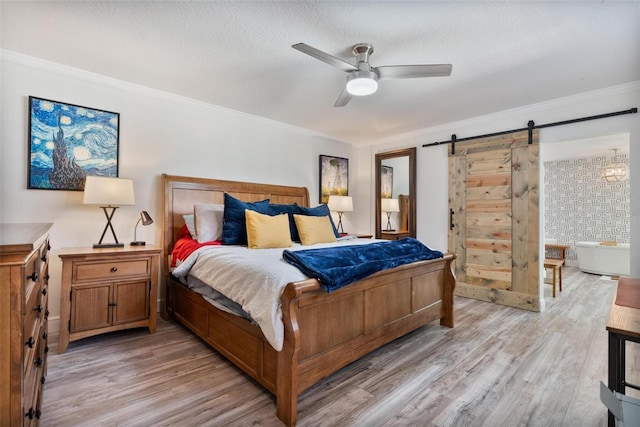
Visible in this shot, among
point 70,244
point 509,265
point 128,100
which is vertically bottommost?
point 509,265

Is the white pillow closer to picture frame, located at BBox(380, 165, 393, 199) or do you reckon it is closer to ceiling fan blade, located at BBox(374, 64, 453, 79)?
ceiling fan blade, located at BBox(374, 64, 453, 79)

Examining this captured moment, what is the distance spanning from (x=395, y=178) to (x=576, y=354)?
3.75m

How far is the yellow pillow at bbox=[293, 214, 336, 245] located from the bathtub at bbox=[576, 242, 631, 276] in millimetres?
5330

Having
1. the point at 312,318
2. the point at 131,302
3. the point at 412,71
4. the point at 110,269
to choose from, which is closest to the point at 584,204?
the point at 412,71

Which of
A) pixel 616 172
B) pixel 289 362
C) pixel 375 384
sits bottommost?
pixel 375 384

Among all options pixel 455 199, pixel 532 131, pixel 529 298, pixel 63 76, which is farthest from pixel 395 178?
pixel 63 76

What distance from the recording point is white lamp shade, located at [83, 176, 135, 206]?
2598 millimetres

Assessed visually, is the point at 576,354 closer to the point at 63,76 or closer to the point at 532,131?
the point at 532,131

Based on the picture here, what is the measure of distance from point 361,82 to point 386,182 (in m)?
3.44

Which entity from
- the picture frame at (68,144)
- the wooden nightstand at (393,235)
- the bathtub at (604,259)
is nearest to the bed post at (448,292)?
the wooden nightstand at (393,235)

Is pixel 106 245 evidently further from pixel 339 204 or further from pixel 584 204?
pixel 584 204

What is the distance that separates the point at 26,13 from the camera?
2059mm

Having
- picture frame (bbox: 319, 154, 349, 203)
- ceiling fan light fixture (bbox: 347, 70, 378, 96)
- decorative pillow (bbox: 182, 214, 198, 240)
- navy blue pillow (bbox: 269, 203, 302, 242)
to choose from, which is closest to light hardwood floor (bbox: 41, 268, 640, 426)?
decorative pillow (bbox: 182, 214, 198, 240)

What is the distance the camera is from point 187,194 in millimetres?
3482
